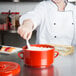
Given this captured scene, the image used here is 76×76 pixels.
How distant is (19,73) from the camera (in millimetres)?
751

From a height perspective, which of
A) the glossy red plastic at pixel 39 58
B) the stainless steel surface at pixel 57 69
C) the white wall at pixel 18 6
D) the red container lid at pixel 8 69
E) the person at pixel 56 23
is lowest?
the stainless steel surface at pixel 57 69

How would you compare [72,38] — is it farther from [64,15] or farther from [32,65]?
[32,65]

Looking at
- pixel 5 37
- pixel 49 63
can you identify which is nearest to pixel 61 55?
pixel 49 63

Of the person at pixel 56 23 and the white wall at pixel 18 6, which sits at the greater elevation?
the white wall at pixel 18 6

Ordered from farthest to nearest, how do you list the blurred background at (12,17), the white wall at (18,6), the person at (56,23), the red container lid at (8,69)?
the white wall at (18,6) → the blurred background at (12,17) → the person at (56,23) → the red container lid at (8,69)

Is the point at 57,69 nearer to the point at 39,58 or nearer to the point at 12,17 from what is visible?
the point at 39,58

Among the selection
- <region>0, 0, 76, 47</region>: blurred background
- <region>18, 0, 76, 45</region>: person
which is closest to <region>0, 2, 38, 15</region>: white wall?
<region>0, 0, 76, 47</region>: blurred background

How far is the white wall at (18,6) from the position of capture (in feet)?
8.34

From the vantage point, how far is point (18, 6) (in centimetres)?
256

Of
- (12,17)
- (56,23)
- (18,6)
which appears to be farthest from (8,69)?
(18,6)

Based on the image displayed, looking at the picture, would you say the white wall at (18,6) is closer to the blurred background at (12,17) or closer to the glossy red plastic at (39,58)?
the blurred background at (12,17)

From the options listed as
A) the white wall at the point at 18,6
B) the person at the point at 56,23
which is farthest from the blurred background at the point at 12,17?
the person at the point at 56,23

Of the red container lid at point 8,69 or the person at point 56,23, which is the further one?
the person at point 56,23

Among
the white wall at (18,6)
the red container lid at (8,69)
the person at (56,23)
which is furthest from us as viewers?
the white wall at (18,6)
